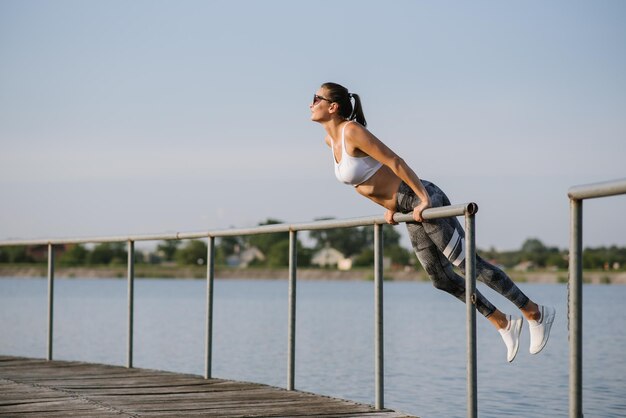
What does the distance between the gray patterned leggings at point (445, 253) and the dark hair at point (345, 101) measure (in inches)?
15.8

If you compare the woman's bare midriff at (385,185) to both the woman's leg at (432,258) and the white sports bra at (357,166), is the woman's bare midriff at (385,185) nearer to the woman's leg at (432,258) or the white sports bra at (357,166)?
the white sports bra at (357,166)

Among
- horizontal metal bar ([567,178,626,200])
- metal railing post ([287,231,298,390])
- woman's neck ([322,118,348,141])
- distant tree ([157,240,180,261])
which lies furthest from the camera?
distant tree ([157,240,180,261])

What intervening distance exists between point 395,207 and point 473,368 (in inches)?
35.7

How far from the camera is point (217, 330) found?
2975 centimetres

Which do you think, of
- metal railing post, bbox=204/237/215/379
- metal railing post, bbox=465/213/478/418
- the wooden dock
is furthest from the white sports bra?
metal railing post, bbox=204/237/215/379

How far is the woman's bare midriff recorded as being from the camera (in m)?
4.66

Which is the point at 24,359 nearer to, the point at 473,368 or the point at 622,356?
the point at 473,368

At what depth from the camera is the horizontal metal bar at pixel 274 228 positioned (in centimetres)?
410

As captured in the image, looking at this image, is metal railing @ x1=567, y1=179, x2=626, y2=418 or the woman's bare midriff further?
the woman's bare midriff

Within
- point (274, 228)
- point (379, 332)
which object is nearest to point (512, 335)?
point (379, 332)

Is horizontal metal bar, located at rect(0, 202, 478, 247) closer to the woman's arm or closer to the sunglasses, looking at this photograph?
the woman's arm

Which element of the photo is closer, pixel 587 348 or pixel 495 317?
pixel 495 317

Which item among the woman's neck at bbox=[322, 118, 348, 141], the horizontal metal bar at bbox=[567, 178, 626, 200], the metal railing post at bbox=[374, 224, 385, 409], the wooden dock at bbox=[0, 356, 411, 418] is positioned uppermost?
the woman's neck at bbox=[322, 118, 348, 141]

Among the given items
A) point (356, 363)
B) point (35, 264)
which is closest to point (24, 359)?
point (356, 363)
